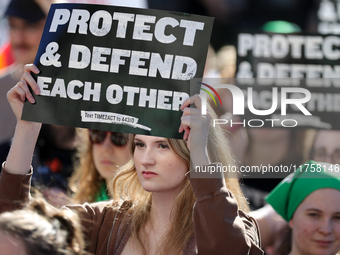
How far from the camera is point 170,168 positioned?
2.00m

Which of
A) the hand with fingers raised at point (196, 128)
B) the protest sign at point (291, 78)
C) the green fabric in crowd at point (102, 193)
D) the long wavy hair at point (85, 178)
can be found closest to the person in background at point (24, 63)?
the long wavy hair at point (85, 178)

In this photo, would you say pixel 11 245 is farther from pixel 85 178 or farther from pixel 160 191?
pixel 85 178

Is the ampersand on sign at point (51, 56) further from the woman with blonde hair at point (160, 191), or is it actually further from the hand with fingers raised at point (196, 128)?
the hand with fingers raised at point (196, 128)

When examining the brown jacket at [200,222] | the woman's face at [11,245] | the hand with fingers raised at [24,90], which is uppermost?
the hand with fingers raised at [24,90]

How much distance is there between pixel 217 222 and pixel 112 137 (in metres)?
1.59

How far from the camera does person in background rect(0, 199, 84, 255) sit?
4.66 ft

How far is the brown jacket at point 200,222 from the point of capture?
5.58 feet

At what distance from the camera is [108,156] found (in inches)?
124

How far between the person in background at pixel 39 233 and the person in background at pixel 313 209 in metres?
1.31

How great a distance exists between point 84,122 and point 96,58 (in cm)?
31

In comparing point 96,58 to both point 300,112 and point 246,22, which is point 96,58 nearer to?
point 300,112

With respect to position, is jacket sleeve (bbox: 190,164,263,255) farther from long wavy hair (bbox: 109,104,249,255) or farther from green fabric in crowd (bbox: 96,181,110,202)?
green fabric in crowd (bbox: 96,181,110,202)

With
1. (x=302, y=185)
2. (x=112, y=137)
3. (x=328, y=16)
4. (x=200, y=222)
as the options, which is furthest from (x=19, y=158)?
(x=328, y=16)

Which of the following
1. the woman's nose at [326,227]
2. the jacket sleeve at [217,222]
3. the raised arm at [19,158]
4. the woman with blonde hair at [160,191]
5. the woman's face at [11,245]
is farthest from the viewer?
the woman's nose at [326,227]
